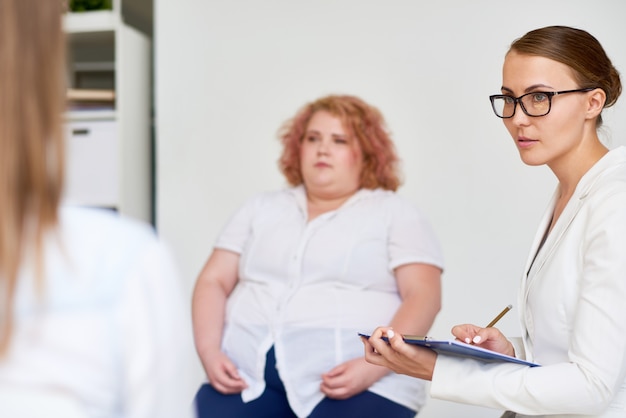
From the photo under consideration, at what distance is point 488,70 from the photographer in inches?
114

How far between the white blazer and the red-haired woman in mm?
750

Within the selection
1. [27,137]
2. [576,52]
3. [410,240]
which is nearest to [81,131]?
[410,240]

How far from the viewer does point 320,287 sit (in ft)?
7.64

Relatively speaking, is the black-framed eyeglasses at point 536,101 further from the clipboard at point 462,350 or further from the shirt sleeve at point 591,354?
the clipboard at point 462,350

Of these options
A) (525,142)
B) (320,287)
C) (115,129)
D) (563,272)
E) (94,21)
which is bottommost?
(320,287)

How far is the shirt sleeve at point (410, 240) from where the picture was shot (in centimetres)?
232

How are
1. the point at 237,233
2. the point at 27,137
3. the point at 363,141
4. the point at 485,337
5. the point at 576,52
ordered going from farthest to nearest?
1. the point at 363,141
2. the point at 237,233
3. the point at 485,337
4. the point at 576,52
5. the point at 27,137

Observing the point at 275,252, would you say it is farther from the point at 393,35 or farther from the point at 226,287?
the point at 393,35

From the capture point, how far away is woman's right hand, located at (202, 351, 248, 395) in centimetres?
219

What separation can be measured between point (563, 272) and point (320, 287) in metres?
1.02

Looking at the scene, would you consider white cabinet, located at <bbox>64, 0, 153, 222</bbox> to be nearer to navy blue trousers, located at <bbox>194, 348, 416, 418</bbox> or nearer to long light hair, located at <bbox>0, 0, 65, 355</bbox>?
navy blue trousers, located at <bbox>194, 348, 416, 418</bbox>

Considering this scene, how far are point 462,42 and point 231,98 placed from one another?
974mm

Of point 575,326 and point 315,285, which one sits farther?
point 315,285

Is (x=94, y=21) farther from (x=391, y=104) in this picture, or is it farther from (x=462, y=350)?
(x=462, y=350)
